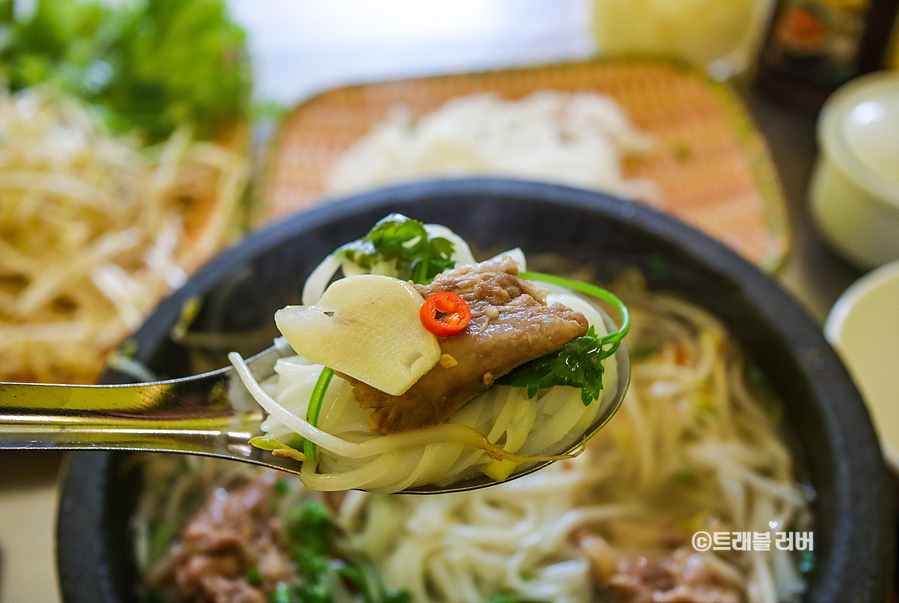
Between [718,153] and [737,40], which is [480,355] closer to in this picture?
[718,153]

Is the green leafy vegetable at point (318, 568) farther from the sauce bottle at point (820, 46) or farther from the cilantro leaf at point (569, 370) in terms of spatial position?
the sauce bottle at point (820, 46)

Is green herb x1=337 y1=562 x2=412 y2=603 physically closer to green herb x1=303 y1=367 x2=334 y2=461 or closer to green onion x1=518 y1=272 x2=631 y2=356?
green herb x1=303 y1=367 x2=334 y2=461

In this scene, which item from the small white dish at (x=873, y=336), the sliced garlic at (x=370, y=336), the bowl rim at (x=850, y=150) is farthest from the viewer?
the bowl rim at (x=850, y=150)

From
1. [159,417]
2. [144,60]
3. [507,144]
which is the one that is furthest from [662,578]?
[144,60]

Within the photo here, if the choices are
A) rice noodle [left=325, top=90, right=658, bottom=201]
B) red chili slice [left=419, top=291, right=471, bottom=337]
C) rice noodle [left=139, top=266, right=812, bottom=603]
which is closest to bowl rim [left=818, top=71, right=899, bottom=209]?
rice noodle [left=325, top=90, right=658, bottom=201]

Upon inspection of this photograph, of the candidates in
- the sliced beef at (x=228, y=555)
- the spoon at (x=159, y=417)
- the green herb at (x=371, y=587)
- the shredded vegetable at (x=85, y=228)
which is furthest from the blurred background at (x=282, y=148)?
the spoon at (x=159, y=417)

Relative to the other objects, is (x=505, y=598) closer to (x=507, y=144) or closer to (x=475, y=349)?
(x=475, y=349)
